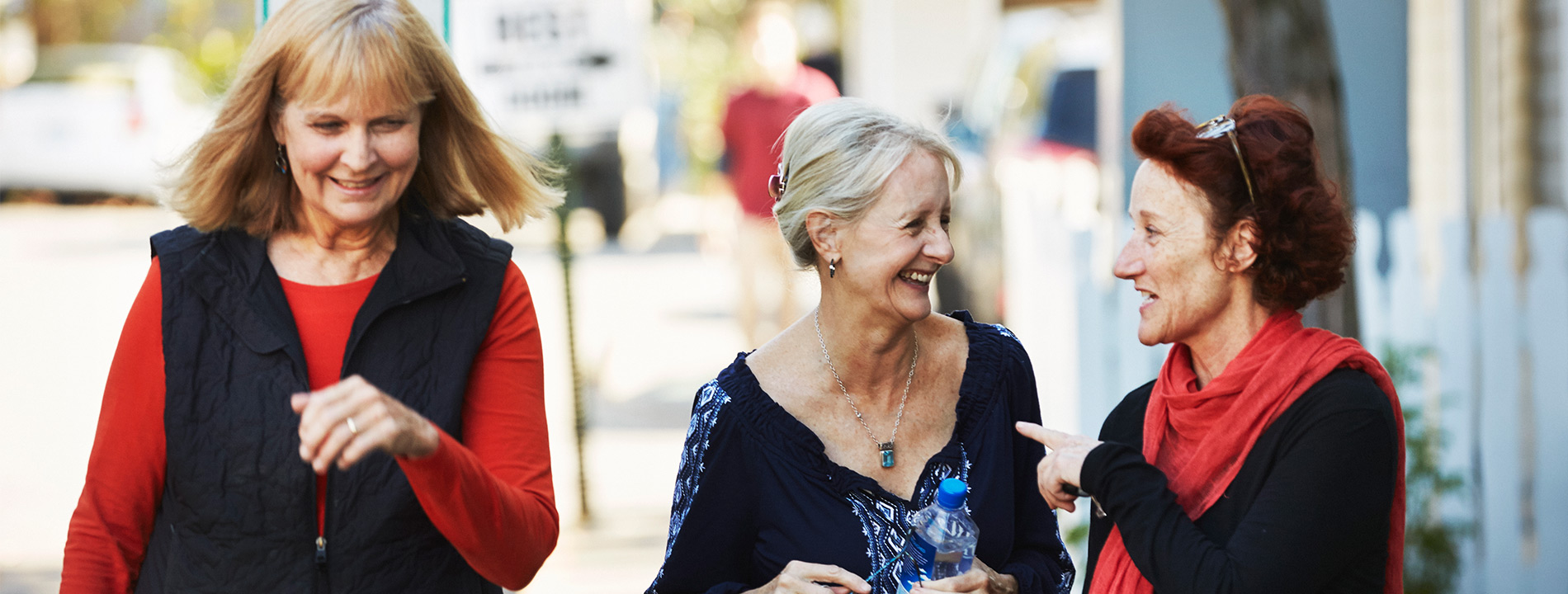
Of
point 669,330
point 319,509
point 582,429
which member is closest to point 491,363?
point 319,509

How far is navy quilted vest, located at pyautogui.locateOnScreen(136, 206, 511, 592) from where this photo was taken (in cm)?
222

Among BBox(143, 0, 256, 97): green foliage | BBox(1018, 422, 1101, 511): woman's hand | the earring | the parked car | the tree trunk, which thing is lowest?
BBox(1018, 422, 1101, 511): woman's hand

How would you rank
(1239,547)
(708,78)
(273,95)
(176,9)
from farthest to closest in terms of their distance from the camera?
(708,78) → (176,9) → (273,95) → (1239,547)

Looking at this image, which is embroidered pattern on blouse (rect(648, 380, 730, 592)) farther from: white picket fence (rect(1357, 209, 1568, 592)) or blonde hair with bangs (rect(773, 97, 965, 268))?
white picket fence (rect(1357, 209, 1568, 592))

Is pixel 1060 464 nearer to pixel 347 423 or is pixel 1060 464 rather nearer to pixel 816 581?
pixel 816 581

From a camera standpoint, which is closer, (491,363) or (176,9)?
(491,363)

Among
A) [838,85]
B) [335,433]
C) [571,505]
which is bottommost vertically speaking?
[571,505]

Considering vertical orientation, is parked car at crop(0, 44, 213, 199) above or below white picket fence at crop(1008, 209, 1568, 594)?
above

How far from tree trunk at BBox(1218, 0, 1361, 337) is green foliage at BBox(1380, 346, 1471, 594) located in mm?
468

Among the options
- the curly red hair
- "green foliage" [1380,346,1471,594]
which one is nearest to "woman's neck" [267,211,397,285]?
the curly red hair

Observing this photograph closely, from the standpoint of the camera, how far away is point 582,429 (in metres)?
6.26

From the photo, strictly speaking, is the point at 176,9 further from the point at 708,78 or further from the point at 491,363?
the point at 491,363

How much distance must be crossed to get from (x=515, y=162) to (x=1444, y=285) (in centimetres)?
415

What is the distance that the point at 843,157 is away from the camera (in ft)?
9.07
